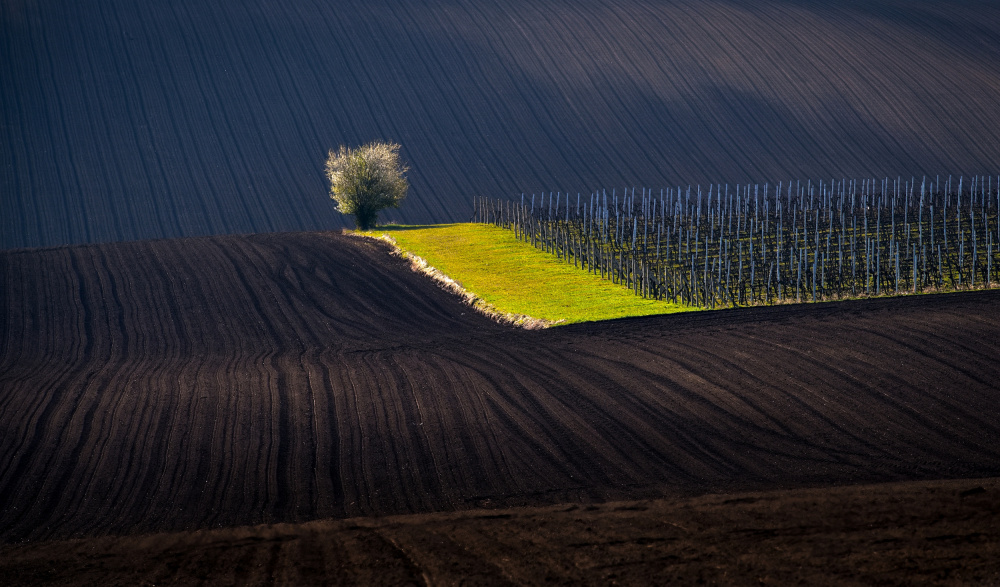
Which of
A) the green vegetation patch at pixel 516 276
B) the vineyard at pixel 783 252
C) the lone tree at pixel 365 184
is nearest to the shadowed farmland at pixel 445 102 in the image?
the lone tree at pixel 365 184

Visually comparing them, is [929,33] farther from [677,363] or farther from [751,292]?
[677,363]

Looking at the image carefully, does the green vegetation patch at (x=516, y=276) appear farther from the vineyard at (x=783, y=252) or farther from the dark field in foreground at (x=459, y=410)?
the dark field in foreground at (x=459, y=410)

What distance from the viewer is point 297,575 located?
9773 millimetres

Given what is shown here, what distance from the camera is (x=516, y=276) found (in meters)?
32.1

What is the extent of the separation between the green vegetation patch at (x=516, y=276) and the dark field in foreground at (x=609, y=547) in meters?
14.0

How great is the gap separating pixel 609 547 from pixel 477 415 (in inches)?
266

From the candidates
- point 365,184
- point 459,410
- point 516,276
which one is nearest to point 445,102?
point 365,184

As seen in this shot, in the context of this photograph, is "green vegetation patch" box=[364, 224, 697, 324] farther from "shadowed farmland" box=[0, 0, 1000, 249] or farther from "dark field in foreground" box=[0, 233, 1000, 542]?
"shadowed farmland" box=[0, 0, 1000, 249]

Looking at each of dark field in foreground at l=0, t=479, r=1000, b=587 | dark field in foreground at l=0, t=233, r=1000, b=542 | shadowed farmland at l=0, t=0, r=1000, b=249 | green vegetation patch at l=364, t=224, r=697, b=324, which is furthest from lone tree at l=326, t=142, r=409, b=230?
dark field in foreground at l=0, t=479, r=1000, b=587

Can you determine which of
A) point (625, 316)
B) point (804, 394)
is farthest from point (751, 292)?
point (804, 394)

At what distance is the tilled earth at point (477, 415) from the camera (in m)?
12.5

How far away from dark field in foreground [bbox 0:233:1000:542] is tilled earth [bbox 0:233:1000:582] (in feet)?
0.18

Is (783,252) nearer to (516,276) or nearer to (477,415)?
(516,276)

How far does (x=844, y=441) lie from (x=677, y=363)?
5.35 meters
